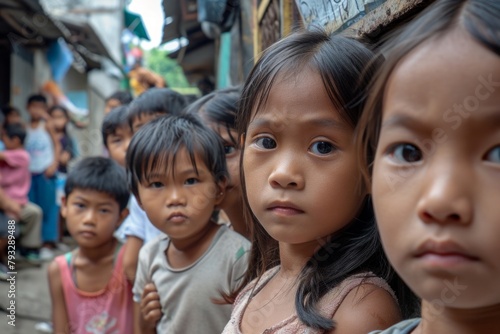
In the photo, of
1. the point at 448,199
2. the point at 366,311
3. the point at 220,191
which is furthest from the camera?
the point at 220,191

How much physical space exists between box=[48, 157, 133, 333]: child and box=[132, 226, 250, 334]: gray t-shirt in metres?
0.77

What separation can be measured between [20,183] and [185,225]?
5582 millimetres

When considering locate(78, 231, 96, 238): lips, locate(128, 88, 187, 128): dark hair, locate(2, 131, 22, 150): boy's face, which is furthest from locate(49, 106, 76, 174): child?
locate(78, 231, 96, 238): lips

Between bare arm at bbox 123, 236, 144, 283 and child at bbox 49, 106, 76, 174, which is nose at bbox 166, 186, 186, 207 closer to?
bare arm at bbox 123, 236, 144, 283

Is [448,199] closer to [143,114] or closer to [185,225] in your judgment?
[185,225]

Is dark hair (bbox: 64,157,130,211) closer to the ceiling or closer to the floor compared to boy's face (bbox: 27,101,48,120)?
closer to the ceiling

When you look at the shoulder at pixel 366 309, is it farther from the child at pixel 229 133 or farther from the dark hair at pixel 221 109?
the dark hair at pixel 221 109

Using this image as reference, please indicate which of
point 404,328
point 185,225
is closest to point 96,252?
point 185,225

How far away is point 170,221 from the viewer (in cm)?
237

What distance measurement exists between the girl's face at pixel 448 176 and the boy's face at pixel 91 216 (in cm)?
250

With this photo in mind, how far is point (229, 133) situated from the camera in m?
2.88

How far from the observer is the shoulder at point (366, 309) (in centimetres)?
135

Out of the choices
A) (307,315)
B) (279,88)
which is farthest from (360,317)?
(279,88)

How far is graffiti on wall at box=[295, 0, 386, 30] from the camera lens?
1926 millimetres
